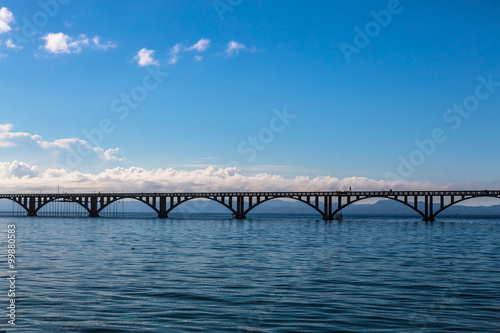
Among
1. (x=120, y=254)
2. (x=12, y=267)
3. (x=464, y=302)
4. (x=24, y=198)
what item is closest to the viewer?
(x=464, y=302)

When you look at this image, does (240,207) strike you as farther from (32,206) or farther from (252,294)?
(252,294)

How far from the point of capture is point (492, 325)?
13547 mm

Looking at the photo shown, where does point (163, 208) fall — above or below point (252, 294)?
above

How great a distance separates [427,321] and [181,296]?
341 inches

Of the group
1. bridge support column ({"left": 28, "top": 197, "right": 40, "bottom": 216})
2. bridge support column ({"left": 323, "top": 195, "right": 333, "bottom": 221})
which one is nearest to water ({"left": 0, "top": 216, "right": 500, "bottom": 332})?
bridge support column ({"left": 323, "top": 195, "right": 333, "bottom": 221})

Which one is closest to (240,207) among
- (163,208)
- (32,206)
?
(163,208)

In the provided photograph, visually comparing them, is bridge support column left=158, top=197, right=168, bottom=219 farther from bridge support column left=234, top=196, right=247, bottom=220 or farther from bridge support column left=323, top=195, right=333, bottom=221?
bridge support column left=323, top=195, right=333, bottom=221

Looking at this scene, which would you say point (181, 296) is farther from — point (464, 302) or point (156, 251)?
point (156, 251)

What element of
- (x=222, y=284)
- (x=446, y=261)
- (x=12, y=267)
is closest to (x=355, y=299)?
(x=222, y=284)

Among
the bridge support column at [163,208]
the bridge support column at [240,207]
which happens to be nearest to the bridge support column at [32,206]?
the bridge support column at [163,208]

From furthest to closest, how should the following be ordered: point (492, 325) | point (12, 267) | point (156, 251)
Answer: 1. point (156, 251)
2. point (12, 267)
3. point (492, 325)

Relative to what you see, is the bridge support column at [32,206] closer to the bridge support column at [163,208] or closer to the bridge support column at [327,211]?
the bridge support column at [163,208]

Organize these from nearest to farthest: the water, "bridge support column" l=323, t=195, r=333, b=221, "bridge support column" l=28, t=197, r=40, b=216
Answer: the water, "bridge support column" l=323, t=195, r=333, b=221, "bridge support column" l=28, t=197, r=40, b=216

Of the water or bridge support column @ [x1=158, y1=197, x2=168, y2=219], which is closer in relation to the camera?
the water
